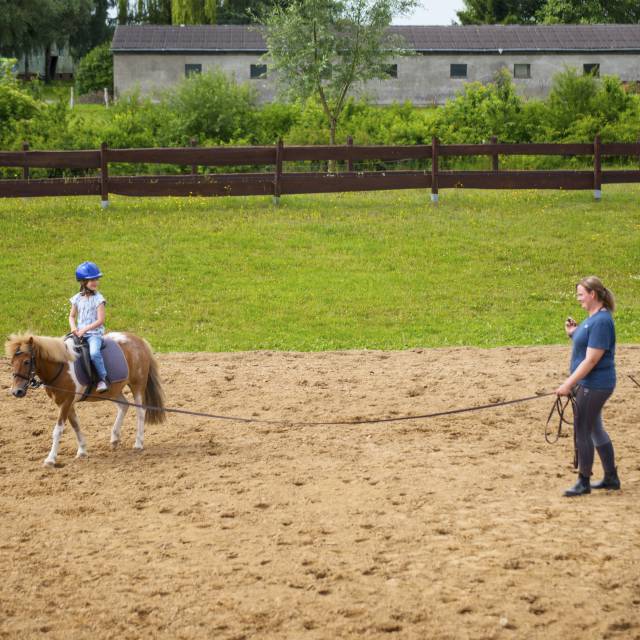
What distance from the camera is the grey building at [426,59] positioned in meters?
47.8

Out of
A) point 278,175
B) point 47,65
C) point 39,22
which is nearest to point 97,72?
point 39,22

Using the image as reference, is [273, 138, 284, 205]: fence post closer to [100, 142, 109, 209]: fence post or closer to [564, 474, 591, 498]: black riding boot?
[100, 142, 109, 209]: fence post

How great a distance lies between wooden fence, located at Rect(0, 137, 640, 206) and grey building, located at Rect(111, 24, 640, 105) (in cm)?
2216

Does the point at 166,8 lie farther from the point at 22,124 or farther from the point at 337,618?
the point at 337,618

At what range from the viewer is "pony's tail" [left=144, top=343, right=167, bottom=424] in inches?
428

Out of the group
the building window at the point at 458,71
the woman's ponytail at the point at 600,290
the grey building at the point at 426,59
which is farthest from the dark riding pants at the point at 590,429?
the building window at the point at 458,71

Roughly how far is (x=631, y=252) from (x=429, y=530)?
15654 millimetres

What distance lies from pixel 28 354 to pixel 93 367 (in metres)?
0.78

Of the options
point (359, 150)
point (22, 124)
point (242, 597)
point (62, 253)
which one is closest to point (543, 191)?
point (359, 150)

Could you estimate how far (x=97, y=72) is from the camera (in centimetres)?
5619

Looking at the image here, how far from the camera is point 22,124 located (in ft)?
104

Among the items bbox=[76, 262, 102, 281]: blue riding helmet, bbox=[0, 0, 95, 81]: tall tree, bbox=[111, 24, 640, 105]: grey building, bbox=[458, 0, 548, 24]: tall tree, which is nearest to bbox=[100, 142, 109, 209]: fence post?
bbox=[76, 262, 102, 281]: blue riding helmet

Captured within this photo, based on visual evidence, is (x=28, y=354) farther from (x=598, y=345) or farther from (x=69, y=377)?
(x=598, y=345)

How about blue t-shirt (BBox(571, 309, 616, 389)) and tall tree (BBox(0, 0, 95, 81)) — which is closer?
blue t-shirt (BBox(571, 309, 616, 389))
